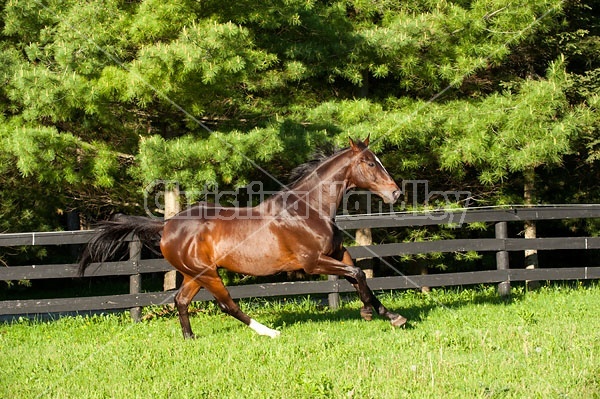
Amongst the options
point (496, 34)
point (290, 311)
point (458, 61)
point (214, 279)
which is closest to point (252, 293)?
point (290, 311)

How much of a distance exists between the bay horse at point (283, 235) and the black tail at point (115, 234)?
412mm

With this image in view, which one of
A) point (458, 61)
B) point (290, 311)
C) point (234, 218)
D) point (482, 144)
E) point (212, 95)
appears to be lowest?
point (290, 311)

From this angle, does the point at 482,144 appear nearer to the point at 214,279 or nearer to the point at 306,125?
the point at 306,125

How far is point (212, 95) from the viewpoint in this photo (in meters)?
10.2

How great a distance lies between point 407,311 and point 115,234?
4071mm

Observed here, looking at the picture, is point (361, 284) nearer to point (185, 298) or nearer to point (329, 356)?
point (329, 356)

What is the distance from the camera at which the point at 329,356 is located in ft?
19.8

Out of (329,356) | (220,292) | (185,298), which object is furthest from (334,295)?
(329,356)

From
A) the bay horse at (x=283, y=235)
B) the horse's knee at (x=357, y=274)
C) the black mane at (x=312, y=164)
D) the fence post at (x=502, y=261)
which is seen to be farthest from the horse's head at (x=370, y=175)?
the fence post at (x=502, y=261)

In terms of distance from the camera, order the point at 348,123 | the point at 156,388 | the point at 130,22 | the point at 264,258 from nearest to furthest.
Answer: the point at 156,388, the point at 264,258, the point at 130,22, the point at 348,123

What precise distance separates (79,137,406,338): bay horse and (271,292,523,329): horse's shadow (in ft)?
3.01

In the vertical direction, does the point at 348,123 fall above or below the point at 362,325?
above

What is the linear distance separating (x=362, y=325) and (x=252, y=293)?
222 cm

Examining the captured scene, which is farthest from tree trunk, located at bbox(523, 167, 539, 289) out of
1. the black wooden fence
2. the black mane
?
the black mane
